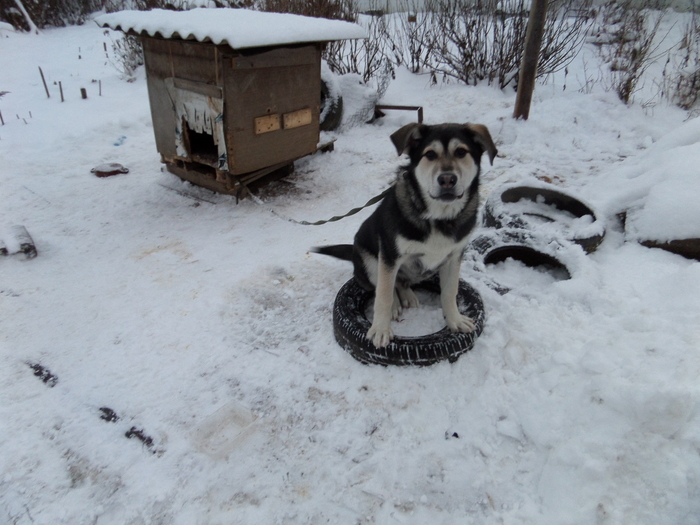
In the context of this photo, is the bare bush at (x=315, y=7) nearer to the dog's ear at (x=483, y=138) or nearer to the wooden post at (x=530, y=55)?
the wooden post at (x=530, y=55)

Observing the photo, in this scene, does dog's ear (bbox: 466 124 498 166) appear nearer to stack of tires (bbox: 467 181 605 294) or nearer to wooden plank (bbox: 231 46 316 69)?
stack of tires (bbox: 467 181 605 294)

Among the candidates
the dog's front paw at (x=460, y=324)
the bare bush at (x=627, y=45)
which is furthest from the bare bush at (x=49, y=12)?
the dog's front paw at (x=460, y=324)

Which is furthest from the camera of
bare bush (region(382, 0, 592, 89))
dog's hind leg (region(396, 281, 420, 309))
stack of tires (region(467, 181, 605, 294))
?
bare bush (region(382, 0, 592, 89))

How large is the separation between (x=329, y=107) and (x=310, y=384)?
514cm

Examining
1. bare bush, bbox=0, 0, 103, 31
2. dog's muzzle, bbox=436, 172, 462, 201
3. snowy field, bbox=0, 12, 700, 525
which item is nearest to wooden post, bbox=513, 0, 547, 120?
snowy field, bbox=0, 12, 700, 525

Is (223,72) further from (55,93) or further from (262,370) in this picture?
(55,93)

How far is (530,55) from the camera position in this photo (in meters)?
6.00

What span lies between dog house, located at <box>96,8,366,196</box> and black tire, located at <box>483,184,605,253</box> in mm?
2414

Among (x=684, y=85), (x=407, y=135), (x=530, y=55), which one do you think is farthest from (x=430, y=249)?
(x=684, y=85)

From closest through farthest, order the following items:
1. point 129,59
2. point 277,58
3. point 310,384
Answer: point 310,384, point 277,58, point 129,59

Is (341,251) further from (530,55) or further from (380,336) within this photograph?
(530,55)

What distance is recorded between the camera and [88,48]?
11781 mm

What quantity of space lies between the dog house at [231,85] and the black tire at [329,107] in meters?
1.48

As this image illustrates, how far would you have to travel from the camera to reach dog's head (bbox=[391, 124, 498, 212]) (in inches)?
84.4
